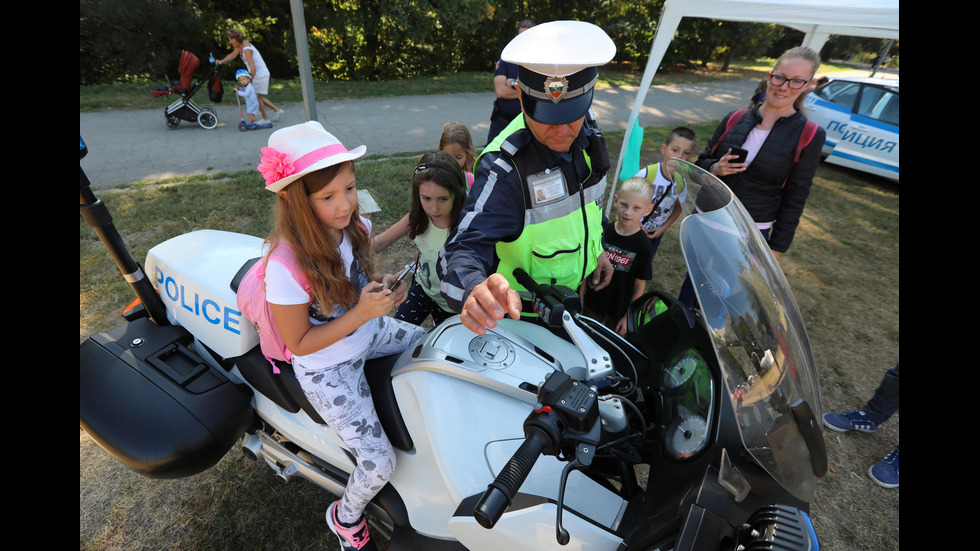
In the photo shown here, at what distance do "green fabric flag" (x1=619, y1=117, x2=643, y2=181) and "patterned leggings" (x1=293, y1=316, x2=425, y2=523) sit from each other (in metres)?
3.03

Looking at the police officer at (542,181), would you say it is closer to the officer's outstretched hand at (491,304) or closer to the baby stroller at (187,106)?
the officer's outstretched hand at (491,304)

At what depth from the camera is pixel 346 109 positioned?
8.22m

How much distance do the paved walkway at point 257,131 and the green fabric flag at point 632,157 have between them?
3.34 meters

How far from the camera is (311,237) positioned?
141 cm

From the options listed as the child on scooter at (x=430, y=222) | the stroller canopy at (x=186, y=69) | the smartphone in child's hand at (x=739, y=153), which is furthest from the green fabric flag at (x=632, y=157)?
the stroller canopy at (x=186, y=69)

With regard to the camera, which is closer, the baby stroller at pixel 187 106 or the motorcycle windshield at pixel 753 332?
the motorcycle windshield at pixel 753 332

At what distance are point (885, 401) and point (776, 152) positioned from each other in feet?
5.35

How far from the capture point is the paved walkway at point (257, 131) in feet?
17.9

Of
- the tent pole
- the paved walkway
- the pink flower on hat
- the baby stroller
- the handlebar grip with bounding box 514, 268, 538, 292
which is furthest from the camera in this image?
the baby stroller

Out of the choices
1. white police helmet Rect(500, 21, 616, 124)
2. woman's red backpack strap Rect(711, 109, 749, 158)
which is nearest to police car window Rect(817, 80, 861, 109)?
woman's red backpack strap Rect(711, 109, 749, 158)

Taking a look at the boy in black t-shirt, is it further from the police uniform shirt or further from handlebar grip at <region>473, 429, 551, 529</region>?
handlebar grip at <region>473, 429, 551, 529</region>

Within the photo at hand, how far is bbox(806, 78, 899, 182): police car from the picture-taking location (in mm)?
6527
